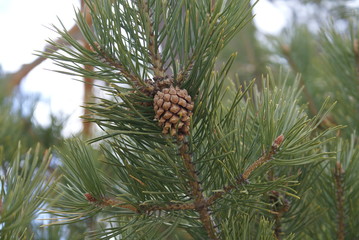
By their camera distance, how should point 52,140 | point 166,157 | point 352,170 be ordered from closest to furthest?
point 166,157
point 352,170
point 52,140

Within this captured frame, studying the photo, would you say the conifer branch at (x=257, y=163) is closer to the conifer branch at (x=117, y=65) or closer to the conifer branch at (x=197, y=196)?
the conifer branch at (x=197, y=196)

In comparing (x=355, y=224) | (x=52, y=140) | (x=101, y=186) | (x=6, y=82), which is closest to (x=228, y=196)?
(x=101, y=186)

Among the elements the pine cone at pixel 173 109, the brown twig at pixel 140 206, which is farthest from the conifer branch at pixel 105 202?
the pine cone at pixel 173 109

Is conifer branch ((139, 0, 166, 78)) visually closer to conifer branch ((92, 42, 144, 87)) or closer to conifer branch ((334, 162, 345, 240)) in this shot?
conifer branch ((92, 42, 144, 87))

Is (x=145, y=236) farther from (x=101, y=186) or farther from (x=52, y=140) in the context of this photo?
(x=52, y=140)

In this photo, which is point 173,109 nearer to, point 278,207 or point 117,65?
point 117,65

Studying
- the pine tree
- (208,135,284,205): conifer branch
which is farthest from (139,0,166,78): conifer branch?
(208,135,284,205): conifer branch

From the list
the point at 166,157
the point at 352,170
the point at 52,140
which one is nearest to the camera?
the point at 166,157
